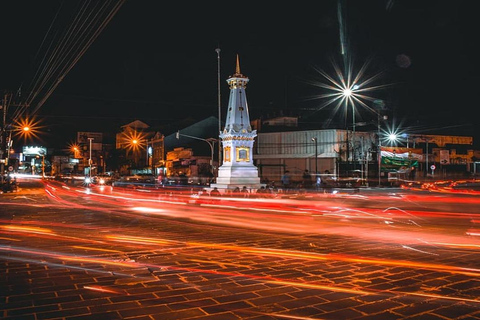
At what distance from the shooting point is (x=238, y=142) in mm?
33656

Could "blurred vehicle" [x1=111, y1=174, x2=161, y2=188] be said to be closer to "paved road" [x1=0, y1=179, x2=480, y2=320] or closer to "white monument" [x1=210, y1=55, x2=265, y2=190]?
"white monument" [x1=210, y1=55, x2=265, y2=190]

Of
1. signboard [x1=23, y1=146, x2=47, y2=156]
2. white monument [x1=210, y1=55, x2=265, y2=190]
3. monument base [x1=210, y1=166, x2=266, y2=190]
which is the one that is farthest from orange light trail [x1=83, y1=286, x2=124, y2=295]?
signboard [x1=23, y1=146, x2=47, y2=156]

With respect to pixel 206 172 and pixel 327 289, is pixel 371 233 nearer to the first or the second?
pixel 327 289

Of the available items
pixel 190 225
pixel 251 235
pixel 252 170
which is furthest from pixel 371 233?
pixel 252 170

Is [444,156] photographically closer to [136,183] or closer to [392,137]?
[392,137]

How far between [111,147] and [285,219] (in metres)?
79.9

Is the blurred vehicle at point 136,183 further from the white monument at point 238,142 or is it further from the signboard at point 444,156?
the signboard at point 444,156

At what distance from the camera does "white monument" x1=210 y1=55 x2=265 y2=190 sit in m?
33.5

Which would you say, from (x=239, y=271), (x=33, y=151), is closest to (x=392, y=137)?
(x=239, y=271)

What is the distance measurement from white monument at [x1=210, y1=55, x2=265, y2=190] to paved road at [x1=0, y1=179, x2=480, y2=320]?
20.7m

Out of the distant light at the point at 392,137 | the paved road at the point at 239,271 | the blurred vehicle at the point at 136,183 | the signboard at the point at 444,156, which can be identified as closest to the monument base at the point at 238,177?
the blurred vehicle at the point at 136,183

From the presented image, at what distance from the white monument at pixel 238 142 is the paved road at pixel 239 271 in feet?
68.0

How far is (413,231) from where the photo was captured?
445 inches

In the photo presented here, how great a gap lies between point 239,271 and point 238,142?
1068 inches
